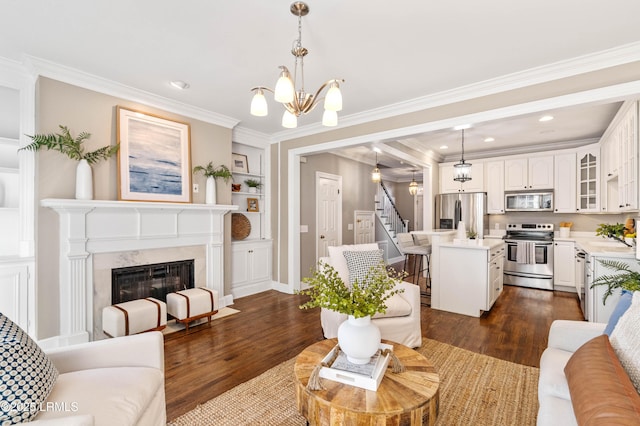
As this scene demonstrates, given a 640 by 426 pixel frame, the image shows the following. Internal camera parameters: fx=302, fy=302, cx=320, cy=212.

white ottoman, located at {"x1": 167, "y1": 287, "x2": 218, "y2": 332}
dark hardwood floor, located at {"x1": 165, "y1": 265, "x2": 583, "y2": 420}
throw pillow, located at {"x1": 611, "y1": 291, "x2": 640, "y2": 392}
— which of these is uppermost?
throw pillow, located at {"x1": 611, "y1": 291, "x2": 640, "y2": 392}

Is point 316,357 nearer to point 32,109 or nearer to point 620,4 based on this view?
point 620,4

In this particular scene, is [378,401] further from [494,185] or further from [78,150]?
[494,185]

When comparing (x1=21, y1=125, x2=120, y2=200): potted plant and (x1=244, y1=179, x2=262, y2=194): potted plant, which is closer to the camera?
(x1=21, y1=125, x2=120, y2=200): potted plant

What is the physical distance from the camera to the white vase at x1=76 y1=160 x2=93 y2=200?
3.02m

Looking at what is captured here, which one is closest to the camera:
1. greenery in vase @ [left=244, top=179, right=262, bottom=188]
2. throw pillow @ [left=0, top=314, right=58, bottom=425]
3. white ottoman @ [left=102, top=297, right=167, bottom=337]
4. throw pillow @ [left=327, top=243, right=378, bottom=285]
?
throw pillow @ [left=0, top=314, right=58, bottom=425]

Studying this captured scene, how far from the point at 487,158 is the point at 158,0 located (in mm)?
6331

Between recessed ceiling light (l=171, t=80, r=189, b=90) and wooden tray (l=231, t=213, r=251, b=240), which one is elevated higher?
recessed ceiling light (l=171, t=80, r=189, b=90)

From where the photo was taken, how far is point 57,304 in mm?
2941

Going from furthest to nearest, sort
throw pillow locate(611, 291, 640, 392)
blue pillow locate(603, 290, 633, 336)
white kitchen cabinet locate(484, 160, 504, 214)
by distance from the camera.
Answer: white kitchen cabinet locate(484, 160, 504, 214)
blue pillow locate(603, 290, 633, 336)
throw pillow locate(611, 291, 640, 392)

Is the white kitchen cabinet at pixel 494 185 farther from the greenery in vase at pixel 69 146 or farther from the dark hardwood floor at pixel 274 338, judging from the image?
the greenery in vase at pixel 69 146

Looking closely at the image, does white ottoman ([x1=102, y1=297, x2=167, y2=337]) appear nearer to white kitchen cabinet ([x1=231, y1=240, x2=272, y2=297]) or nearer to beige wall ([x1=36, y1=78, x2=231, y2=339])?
beige wall ([x1=36, y1=78, x2=231, y2=339])

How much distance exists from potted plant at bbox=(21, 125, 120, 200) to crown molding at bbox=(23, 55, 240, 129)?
0.49 metres

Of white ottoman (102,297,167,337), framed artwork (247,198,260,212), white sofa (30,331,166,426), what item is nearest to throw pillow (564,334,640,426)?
white sofa (30,331,166,426)

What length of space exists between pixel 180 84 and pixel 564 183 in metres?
6.51
